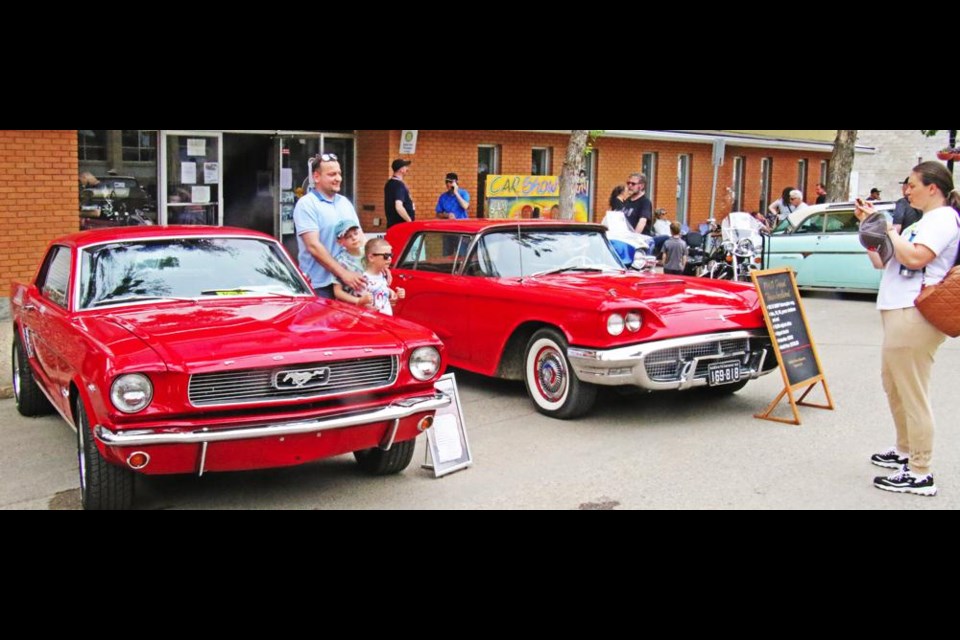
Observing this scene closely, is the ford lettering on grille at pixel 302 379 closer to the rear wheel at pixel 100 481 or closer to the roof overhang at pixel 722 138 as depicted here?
the rear wheel at pixel 100 481

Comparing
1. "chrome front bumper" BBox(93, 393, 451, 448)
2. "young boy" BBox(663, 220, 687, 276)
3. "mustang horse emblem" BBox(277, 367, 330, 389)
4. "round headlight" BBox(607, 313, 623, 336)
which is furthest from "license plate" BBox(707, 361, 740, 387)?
"young boy" BBox(663, 220, 687, 276)

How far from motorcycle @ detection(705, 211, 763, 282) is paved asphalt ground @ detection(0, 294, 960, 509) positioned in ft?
26.7

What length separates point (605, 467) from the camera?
19.4ft

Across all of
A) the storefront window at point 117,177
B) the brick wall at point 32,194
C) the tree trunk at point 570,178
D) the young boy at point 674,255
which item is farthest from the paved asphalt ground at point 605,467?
the tree trunk at point 570,178

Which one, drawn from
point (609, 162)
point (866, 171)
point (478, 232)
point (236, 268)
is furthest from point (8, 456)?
point (866, 171)

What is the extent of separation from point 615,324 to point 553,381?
774 millimetres

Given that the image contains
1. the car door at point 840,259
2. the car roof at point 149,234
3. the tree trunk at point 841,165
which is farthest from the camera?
the tree trunk at point 841,165

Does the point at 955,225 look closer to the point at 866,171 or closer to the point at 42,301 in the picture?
the point at 42,301

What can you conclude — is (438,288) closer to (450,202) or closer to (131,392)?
(131,392)

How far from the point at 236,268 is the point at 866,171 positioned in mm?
36855

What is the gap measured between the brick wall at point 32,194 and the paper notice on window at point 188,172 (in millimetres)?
2791

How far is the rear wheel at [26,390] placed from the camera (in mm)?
6934

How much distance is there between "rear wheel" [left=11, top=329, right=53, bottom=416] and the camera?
693 centimetres

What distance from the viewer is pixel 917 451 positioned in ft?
17.4
